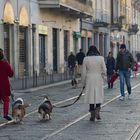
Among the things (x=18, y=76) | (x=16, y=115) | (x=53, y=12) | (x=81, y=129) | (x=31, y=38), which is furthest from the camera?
(x=53, y=12)

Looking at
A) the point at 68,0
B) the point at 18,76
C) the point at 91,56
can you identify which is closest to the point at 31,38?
the point at 18,76

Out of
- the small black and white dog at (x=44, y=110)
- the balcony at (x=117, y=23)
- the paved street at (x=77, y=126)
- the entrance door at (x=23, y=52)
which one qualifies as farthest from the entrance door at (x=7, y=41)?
the balcony at (x=117, y=23)

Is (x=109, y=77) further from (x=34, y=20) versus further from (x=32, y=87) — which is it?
(x=34, y=20)

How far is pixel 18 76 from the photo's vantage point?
124ft

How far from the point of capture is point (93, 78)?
49.7ft

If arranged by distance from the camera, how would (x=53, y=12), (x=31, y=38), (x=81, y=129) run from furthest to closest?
1. (x=53, y=12)
2. (x=31, y=38)
3. (x=81, y=129)

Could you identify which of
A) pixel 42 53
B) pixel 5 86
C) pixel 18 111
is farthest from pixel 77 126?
pixel 42 53

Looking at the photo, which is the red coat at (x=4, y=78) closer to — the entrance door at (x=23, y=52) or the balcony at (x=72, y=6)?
the entrance door at (x=23, y=52)

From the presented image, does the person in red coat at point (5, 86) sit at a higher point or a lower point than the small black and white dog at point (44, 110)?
higher

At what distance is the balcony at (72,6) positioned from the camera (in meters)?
43.5

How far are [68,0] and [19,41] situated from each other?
9501 mm

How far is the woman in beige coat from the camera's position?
15047 mm

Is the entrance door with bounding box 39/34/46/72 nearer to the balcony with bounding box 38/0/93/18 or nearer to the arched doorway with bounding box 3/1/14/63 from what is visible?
the balcony with bounding box 38/0/93/18

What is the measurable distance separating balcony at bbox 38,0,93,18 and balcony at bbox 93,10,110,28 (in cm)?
404
